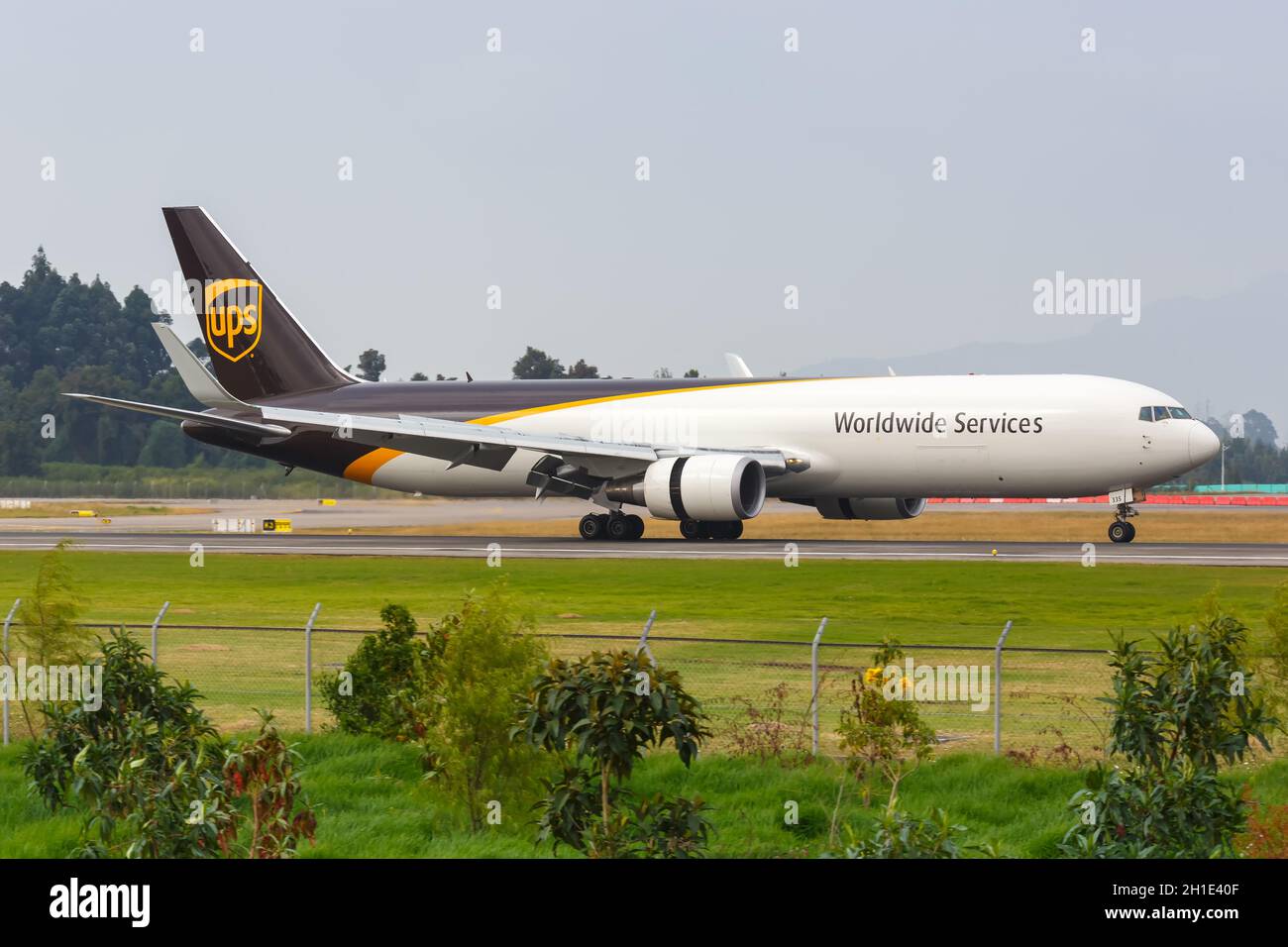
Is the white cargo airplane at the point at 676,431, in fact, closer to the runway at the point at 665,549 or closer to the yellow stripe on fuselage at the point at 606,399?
the yellow stripe on fuselage at the point at 606,399

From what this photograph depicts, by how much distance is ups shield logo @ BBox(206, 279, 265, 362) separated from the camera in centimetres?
5872

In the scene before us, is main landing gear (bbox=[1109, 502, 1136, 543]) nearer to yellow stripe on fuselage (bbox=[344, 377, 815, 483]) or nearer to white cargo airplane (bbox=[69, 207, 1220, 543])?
white cargo airplane (bbox=[69, 207, 1220, 543])

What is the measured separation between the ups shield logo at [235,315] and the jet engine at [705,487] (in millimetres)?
18590

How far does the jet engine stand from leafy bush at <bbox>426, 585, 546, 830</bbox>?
29394mm

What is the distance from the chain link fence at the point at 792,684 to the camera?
1994 centimetres

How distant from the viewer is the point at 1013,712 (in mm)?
21672

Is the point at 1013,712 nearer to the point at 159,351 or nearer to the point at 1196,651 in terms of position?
the point at 1196,651

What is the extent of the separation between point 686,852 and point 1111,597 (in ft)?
69.7

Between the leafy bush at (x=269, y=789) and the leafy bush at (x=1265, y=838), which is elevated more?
the leafy bush at (x=269, y=789)

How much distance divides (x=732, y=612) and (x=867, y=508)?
2226 cm

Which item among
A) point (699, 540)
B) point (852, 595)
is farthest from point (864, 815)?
point (699, 540)

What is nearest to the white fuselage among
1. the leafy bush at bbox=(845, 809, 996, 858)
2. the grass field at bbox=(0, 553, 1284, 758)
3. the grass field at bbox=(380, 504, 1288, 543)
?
the grass field at bbox=(380, 504, 1288, 543)

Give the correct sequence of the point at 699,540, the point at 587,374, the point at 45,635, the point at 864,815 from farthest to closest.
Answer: the point at 587,374 → the point at 699,540 → the point at 45,635 → the point at 864,815

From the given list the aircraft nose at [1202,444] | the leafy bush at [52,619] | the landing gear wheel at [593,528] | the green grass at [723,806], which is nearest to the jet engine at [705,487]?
the landing gear wheel at [593,528]
